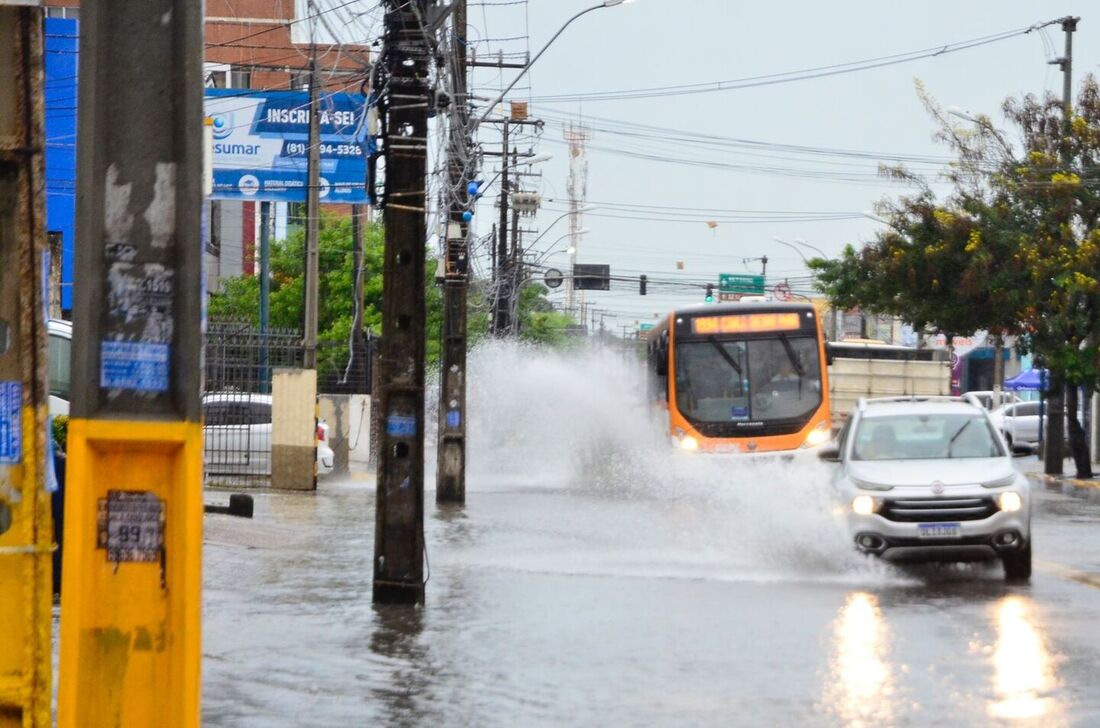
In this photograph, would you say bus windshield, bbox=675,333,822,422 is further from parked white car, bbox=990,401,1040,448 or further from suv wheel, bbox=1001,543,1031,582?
parked white car, bbox=990,401,1040,448

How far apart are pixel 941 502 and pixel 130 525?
10691 millimetres

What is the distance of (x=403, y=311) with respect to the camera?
1273 centimetres

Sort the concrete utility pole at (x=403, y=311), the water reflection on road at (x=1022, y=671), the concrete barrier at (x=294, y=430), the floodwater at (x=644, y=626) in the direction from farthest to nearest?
the concrete barrier at (x=294, y=430)
the concrete utility pole at (x=403, y=311)
the floodwater at (x=644, y=626)
the water reflection on road at (x=1022, y=671)

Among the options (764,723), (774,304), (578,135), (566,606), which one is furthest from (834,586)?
(578,135)

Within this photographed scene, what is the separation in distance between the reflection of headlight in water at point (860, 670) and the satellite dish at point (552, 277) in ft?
162

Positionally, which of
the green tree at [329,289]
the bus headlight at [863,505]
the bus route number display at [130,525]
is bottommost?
the bus headlight at [863,505]

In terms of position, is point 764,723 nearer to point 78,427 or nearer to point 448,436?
point 78,427

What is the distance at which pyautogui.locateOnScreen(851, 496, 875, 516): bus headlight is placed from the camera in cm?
1511

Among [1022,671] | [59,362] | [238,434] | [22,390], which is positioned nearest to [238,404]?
[238,434]

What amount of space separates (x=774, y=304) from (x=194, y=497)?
22403mm

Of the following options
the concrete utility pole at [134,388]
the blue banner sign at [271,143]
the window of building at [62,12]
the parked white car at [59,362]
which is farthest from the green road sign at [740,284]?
the concrete utility pole at [134,388]

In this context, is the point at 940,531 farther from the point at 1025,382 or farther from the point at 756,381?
the point at 1025,382

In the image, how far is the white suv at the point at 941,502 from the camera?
48.9 feet

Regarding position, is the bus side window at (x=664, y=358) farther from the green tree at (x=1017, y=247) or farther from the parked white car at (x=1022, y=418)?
the parked white car at (x=1022, y=418)
